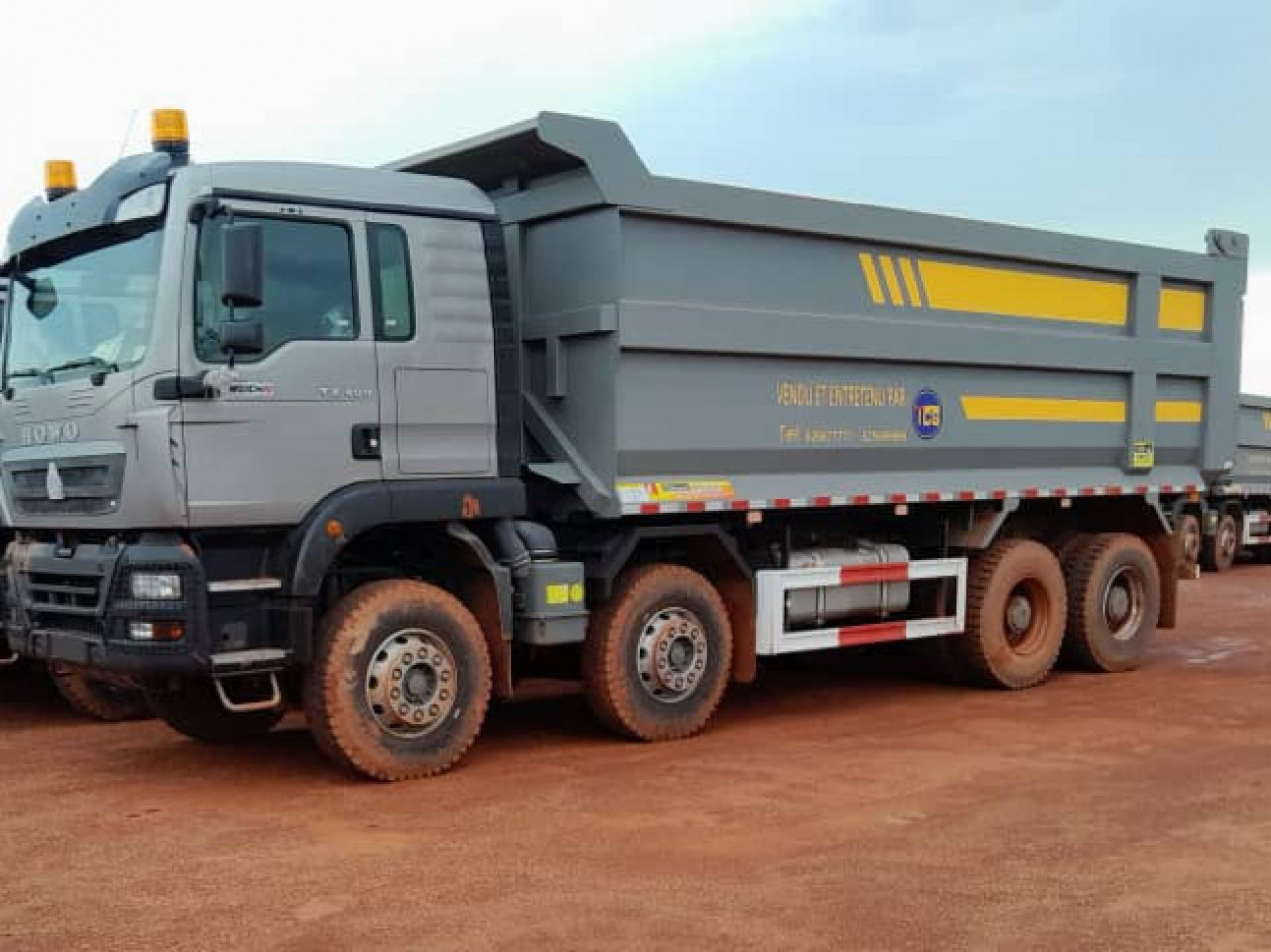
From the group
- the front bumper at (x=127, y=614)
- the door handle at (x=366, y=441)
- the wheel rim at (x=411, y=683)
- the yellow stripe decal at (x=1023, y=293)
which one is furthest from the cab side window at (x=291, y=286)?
the yellow stripe decal at (x=1023, y=293)

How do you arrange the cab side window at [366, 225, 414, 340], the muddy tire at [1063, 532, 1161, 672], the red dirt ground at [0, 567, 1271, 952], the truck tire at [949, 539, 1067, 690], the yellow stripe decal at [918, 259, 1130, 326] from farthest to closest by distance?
1. the muddy tire at [1063, 532, 1161, 672]
2. the truck tire at [949, 539, 1067, 690]
3. the yellow stripe decal at [918, 259, 1130, 326]
4. the cab side window at [366, 225, 414, 340]
5. the red dirt ground at [0, 567, 1271, 952]

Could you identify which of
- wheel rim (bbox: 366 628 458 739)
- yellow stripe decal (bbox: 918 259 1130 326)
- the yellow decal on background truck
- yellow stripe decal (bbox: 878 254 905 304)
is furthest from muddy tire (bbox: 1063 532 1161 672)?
wheel rim (bbox: 366 628 458 739)

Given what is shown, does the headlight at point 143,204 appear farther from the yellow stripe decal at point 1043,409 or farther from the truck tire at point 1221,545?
the truck tire at point 1221,545

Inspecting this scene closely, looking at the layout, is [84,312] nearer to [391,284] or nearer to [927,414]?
[391,284]

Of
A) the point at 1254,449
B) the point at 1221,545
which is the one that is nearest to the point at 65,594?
the point at 1221,545

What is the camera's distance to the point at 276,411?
6.60 metres

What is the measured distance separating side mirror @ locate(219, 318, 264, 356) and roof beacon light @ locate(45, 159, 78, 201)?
1819 millimetres

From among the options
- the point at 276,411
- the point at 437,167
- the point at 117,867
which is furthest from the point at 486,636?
the point at 437,167

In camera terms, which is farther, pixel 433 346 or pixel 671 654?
pixel 671 654

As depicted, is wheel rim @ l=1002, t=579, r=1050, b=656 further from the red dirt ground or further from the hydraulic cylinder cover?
the red dirt ground

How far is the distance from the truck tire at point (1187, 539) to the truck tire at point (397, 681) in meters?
6.79

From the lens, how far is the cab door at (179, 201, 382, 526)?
6.45 m

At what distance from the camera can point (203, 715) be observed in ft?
25.9

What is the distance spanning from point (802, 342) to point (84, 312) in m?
4.06
